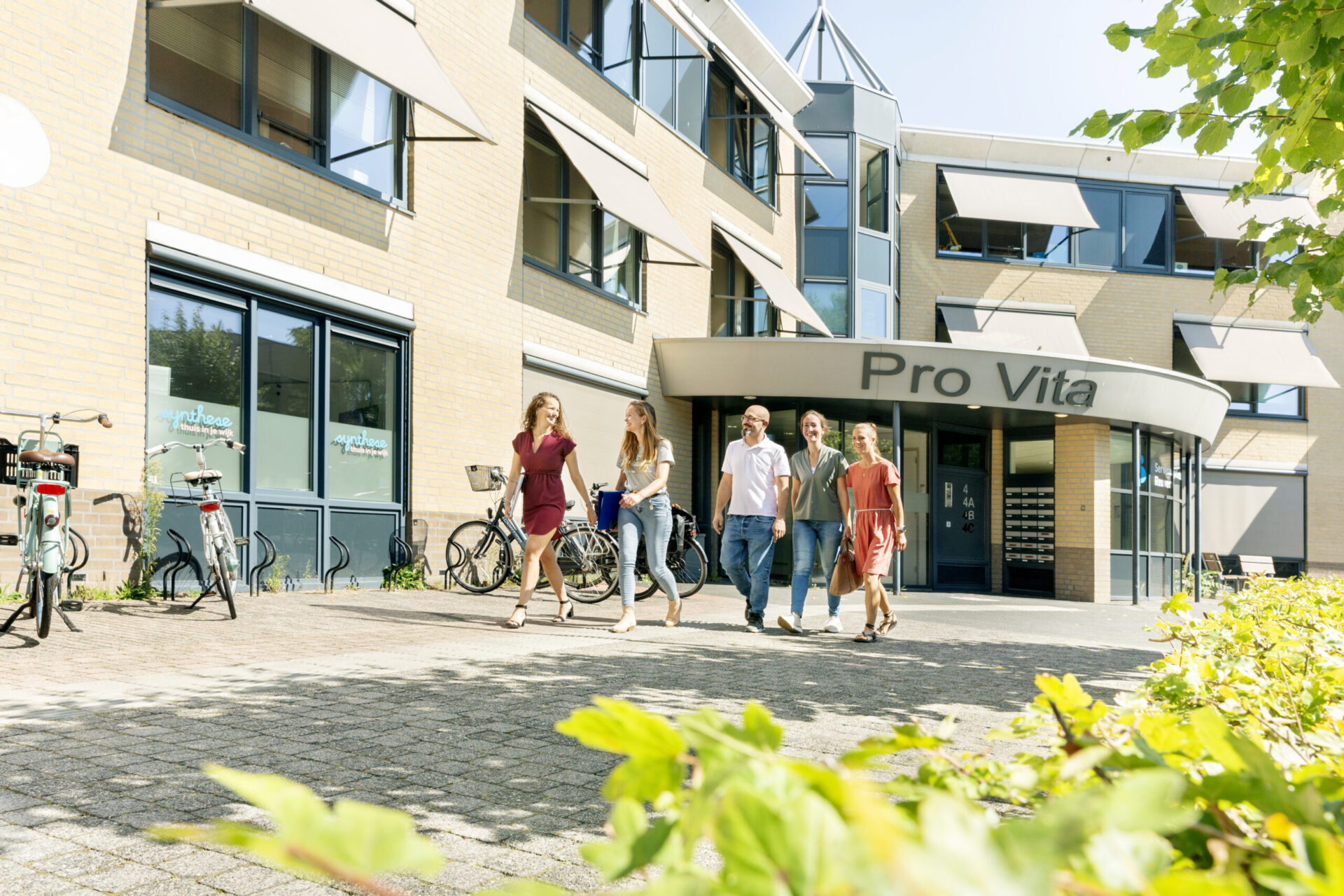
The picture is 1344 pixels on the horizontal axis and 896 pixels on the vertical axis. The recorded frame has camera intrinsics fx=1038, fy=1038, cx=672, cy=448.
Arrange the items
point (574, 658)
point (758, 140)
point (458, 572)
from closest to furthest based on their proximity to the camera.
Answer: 1. point (574, 658)
2. point (458, 572)
3. point (758, 140)

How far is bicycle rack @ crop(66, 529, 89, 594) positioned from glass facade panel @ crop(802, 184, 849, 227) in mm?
15686

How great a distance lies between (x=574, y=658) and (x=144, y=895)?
12.8 feet

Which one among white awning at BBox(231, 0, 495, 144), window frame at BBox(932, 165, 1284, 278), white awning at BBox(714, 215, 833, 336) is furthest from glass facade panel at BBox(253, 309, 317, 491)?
window frame at BBox(932, 165, 1284, 278)

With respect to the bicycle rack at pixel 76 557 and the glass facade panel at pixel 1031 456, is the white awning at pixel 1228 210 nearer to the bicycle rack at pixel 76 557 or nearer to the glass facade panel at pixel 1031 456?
the glass facade panel at pixel 1031 456

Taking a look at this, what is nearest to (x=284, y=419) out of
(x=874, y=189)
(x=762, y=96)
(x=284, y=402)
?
(x=284, y=402)

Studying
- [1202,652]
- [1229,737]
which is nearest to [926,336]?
[1202,652]

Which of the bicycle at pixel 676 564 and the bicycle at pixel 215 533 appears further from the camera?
the bicycle at pixel 676 564

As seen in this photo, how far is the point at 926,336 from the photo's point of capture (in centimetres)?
2183

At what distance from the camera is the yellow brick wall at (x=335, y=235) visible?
753 cm

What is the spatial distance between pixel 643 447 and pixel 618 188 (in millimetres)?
6161

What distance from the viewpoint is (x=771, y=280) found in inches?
673

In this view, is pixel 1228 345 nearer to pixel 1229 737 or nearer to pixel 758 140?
pixel 758 140

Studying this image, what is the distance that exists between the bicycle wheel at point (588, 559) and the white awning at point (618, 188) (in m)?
4.10

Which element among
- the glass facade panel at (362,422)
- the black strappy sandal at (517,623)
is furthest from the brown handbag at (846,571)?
the glass facade panel at (362,422)
